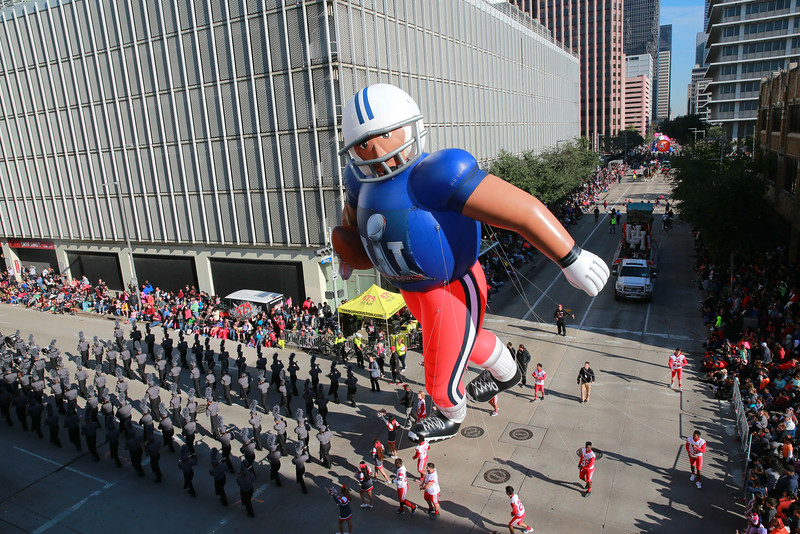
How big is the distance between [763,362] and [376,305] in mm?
12414

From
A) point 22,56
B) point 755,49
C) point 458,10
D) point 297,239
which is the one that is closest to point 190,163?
point 297,239

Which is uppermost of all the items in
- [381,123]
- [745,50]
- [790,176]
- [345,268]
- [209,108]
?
[745,50]

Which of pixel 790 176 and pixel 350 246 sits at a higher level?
pixel 350 246

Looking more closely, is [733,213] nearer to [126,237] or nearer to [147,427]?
[147,427]

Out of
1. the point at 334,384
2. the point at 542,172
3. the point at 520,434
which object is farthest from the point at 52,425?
the point at 542,172

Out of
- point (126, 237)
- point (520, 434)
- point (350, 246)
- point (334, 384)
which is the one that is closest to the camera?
point (350, 246)

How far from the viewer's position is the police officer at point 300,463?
1305cm

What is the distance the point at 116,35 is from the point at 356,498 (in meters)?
27.2

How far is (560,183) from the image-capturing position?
130 ft

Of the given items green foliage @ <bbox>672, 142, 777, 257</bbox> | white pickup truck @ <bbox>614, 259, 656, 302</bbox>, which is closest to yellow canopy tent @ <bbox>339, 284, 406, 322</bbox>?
white pickup truck @ <bbox>614, 259, 656, 302</bbox>

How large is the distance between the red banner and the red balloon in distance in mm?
35230

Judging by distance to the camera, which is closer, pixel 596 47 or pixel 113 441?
pixel 113 441

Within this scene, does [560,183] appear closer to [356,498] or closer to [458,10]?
[458,10]

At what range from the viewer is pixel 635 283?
2575 cm
